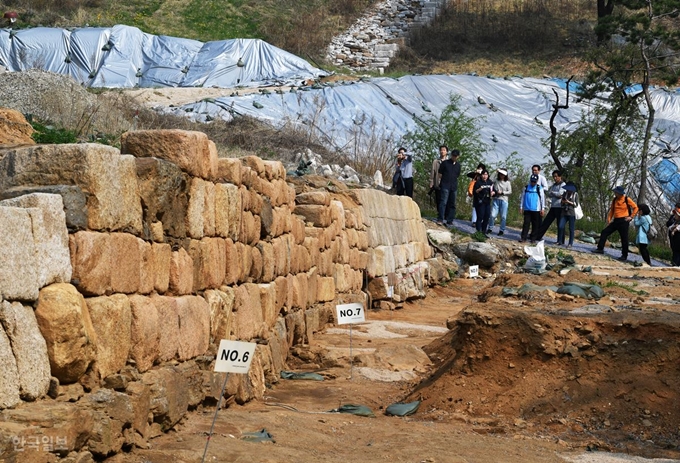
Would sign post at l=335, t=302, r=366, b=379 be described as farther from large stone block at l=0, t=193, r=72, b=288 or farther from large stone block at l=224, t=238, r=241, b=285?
large stone block at l=0, t=193, r=72, b=288

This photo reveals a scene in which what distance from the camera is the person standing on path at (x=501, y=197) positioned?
912 inches

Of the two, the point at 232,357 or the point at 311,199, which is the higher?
the point at 311,199

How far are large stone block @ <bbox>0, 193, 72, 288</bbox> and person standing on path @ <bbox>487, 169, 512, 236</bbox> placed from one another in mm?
18391

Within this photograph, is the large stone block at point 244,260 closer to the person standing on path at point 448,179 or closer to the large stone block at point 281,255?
the large stone block at point 281,255

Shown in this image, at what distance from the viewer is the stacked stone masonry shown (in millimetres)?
5059

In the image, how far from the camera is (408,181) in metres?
22.3

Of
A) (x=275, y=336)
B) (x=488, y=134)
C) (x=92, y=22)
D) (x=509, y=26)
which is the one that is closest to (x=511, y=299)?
(x=275, y=336)

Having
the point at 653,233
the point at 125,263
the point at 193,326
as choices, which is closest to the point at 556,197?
the point at 653,233

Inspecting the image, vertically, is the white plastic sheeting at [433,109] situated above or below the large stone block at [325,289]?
above

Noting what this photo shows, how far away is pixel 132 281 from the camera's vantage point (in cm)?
632

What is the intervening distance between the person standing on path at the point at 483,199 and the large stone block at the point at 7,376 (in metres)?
18.1

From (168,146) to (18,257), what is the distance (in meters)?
2.47

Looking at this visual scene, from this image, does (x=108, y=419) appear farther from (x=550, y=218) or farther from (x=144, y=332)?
(x=550, y=218)

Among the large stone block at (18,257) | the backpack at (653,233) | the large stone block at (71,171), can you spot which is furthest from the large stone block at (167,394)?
the backpack at (653,233)
